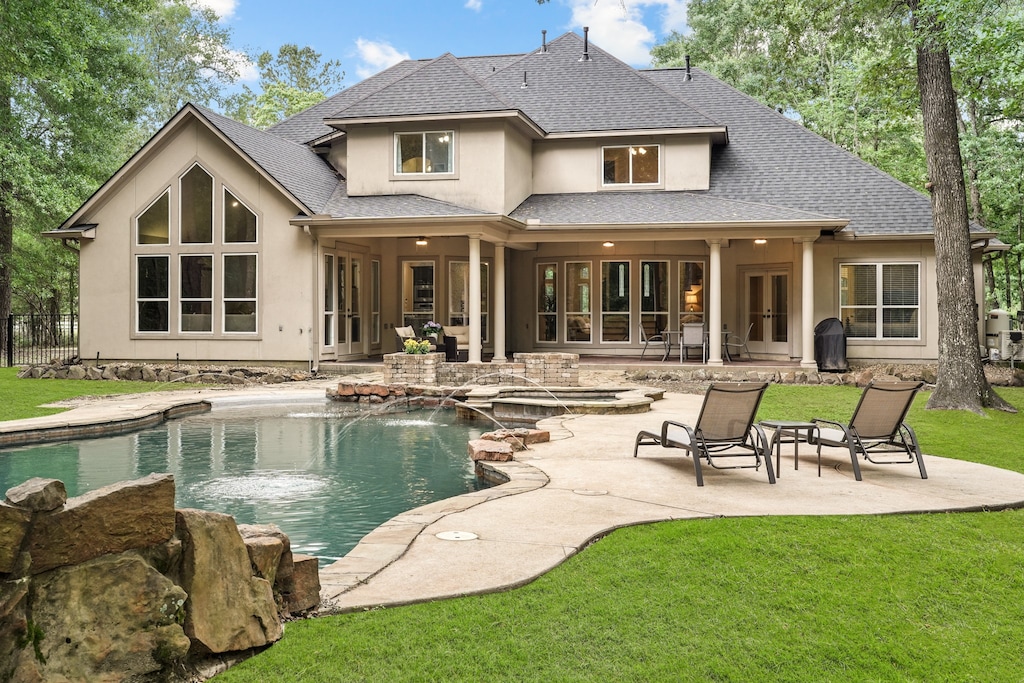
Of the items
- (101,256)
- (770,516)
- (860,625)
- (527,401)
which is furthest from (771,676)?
(101,256)

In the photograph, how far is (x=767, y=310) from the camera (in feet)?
64.2

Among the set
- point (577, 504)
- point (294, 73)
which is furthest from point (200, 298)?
point (294, 73)

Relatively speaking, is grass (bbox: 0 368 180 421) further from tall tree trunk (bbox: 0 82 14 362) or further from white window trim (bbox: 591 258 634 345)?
white window trim (bbox: 591 258 634 345)

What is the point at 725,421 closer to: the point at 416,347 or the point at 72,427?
the point at 72,427

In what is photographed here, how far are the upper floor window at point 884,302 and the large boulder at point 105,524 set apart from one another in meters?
17.2

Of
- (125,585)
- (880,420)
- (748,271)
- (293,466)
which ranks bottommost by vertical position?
(293,466)

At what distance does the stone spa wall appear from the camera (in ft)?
9.77

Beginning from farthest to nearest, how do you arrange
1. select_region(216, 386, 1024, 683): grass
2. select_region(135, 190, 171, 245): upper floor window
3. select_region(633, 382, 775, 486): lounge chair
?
1. select_region(135, 190, 171, 245): upper floor window
2. select_region(633, 382, 775, 486): lounge chair
3. select_region(216, 386, 1024, 683): grass

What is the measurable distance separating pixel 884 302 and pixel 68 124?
20.0 meters

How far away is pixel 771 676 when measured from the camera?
3428mm

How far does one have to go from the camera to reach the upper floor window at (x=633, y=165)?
19.7 meters

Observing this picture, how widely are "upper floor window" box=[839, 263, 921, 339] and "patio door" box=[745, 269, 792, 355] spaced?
1315 mm

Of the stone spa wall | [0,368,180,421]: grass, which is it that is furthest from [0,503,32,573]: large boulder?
[0,368,180,421]: grass

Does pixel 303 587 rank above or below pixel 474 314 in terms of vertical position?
below
